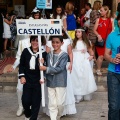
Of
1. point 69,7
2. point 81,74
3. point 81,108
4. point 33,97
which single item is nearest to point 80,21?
point 69,7

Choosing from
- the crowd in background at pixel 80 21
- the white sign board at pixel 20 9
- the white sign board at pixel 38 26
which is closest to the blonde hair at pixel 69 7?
the crowd in background at pixel 80 21

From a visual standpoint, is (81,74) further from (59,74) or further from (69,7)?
(69,7)

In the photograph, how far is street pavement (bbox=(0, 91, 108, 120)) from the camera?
6.73 meters

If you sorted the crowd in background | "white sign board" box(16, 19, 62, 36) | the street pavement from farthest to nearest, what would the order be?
the crowd in background, the street pavement, "white sign board" box(16, 19, 62, 36)

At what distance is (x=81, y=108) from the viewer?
7.37 meters

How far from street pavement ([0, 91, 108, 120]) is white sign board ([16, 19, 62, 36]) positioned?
68.0 inches

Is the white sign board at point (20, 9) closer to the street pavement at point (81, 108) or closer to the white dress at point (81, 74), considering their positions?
the street pavement at point (81, 108)

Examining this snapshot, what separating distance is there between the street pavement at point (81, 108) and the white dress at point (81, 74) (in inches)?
11.0

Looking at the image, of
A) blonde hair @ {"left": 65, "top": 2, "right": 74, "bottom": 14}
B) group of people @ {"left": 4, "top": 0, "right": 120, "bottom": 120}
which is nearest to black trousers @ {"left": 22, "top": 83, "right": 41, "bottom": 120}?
group of people @ {"left": 4, "top": 0, "right": 120, "bottom": 120}

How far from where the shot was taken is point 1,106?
24.6ft

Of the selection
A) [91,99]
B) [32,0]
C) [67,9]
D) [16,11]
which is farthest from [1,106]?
[32,0]

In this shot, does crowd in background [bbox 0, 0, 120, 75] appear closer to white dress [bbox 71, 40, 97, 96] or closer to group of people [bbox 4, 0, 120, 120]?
group of people [bbox 4, 0, 120, 120]

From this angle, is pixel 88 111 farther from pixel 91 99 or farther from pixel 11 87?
pixel 11 87

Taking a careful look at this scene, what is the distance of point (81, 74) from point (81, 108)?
32.5 inches
